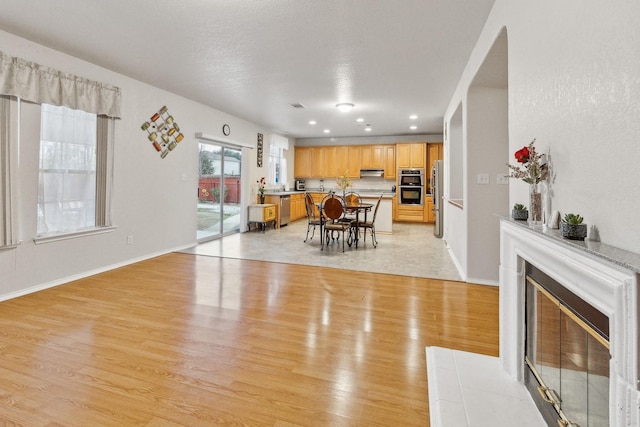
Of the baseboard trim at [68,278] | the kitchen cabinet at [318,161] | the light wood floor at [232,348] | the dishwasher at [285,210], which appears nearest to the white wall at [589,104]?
the light wood floor at [232,348]

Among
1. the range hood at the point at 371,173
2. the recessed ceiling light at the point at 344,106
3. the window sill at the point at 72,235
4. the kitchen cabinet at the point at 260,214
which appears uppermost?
the recessed ceiling light at the point at 344,106

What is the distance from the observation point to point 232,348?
216cm

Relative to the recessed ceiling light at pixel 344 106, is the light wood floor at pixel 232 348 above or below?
below

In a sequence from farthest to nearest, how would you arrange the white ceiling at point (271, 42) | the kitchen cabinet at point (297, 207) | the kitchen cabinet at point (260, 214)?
the kitchen cabinet at point (297, 207), the kitchen cabinet at point (260, 214), the white ceiling at point (271, 42)

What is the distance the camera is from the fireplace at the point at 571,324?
816 millimetres

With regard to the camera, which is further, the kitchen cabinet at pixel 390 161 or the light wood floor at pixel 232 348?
the kitchen cabinet at pixel 390 161

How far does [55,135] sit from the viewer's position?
350cm

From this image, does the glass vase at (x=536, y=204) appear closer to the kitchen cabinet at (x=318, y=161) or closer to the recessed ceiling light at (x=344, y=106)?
the recessed ceiling light at (x=344, y=106)

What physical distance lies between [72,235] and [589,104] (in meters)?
4.68

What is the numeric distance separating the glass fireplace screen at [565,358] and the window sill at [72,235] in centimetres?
442

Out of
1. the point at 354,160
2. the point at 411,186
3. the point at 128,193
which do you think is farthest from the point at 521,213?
the point at 354,160

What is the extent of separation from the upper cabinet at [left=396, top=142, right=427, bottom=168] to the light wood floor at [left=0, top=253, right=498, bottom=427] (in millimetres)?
5989

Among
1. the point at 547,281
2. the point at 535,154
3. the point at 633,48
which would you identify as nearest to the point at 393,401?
the point at 547,281

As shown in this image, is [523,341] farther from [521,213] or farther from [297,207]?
[297,207]
